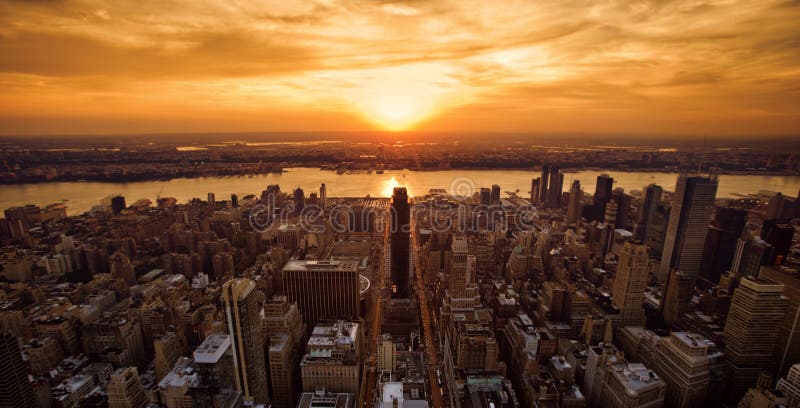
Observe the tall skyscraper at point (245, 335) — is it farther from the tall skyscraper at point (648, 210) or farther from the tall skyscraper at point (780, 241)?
the tall skyscraper at point (648, 210)

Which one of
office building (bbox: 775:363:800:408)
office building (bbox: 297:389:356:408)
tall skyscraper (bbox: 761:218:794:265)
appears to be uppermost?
tall skyscraper (bbox: 761:218:794:265)

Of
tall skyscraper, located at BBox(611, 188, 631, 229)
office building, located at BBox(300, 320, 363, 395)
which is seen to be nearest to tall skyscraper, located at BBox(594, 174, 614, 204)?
tall skyscraper, located at BBox(611, 188, 631, 229)

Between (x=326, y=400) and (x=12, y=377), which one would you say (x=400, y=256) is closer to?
(x=326, y=400)

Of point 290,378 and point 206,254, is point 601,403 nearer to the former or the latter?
point 290,378

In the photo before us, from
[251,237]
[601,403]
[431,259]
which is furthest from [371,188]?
[601,403]

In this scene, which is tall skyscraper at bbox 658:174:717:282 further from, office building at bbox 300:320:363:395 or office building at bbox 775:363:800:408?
office building at bbox 300:320:363:395

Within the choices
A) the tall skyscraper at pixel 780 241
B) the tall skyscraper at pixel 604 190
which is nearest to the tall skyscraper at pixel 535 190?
the tall skyscraper at pixel 604 190
